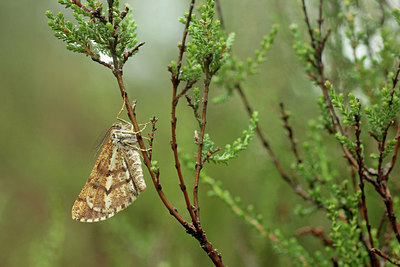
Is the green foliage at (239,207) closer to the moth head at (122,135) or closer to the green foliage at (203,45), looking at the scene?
the moth head at (122,135)

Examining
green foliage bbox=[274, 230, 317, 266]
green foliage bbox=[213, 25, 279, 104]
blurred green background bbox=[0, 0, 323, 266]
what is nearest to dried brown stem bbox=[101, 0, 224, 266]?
green foliage bbox=[274, 230, 317, 266]

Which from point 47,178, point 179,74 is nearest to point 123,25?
point 179,74

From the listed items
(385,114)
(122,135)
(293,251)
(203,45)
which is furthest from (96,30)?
(293,251)

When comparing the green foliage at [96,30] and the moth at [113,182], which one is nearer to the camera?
the green foliage at [96,30]

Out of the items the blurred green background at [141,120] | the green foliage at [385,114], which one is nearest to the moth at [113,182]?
the blurred green background at [141,120]

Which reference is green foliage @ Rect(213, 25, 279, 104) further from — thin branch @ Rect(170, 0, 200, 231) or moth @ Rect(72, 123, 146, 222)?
thin branch @ Rect(170, 0, 200, 231)

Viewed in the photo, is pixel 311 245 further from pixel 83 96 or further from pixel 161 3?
pixel 83 96
